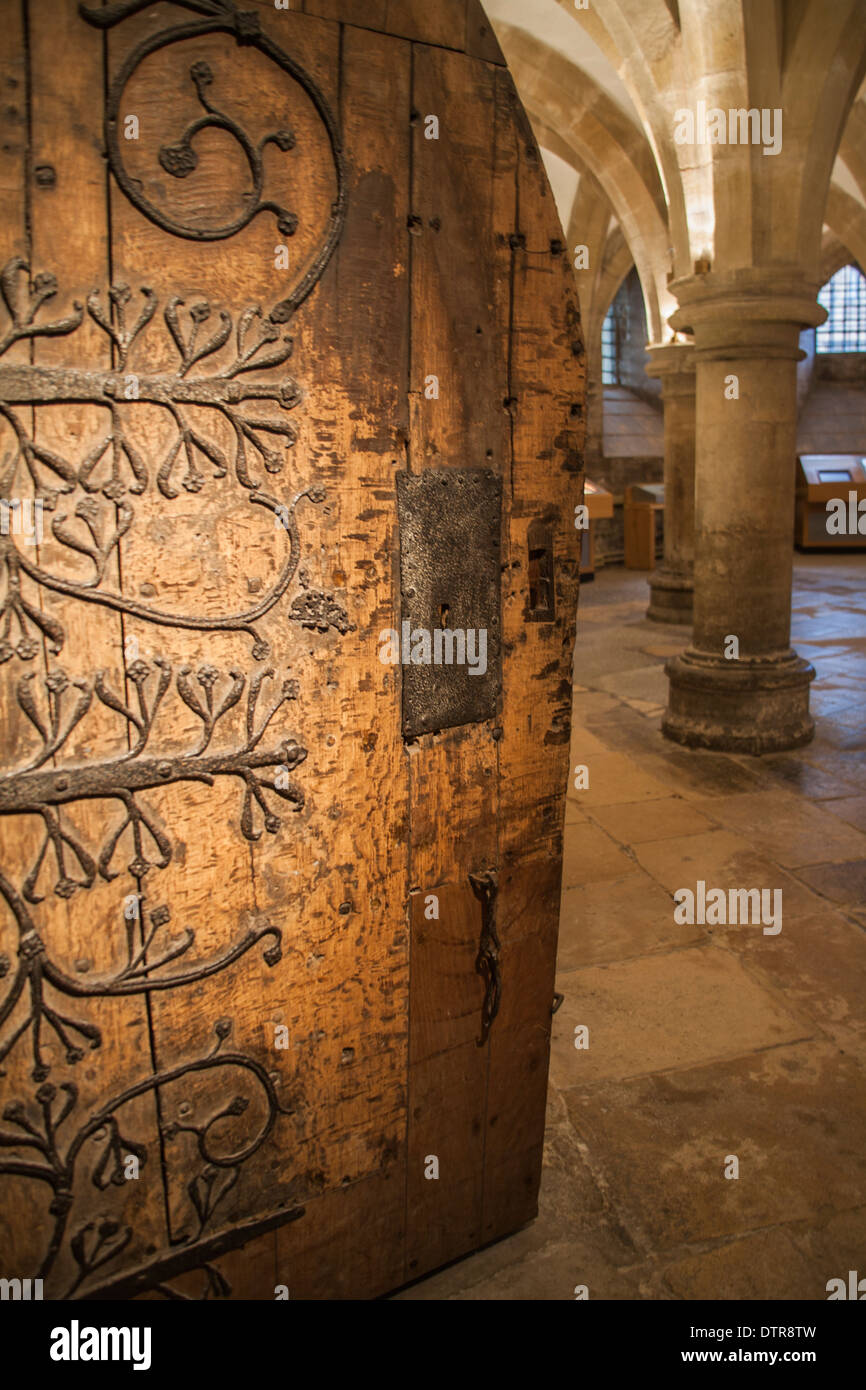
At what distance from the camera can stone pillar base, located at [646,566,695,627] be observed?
9055mm

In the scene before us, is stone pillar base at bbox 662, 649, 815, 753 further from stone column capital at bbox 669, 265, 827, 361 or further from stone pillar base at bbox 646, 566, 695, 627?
stone pillar base at bbox 646, 566, 695, 627

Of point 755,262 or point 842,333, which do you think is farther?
point 842,333

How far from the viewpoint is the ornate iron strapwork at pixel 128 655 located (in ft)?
4.21

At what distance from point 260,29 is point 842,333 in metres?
19.5

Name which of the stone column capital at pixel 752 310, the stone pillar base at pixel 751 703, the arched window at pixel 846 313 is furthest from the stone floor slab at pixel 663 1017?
the arched window at pixel 846 313

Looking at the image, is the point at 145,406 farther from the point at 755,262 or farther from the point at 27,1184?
the point at 755,262

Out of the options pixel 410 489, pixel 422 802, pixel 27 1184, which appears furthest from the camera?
pixel 422 802

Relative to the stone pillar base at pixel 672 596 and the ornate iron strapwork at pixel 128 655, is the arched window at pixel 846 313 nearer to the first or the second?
the stone pillar base at pixel 672 596

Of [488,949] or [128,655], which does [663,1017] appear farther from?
[128,655]

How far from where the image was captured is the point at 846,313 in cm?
1803

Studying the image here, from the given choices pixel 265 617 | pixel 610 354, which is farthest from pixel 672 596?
pixel 610 354

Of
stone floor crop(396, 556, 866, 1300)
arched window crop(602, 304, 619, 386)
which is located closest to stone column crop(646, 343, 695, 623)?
stone floor crop(396, 556, 866, 1300)
